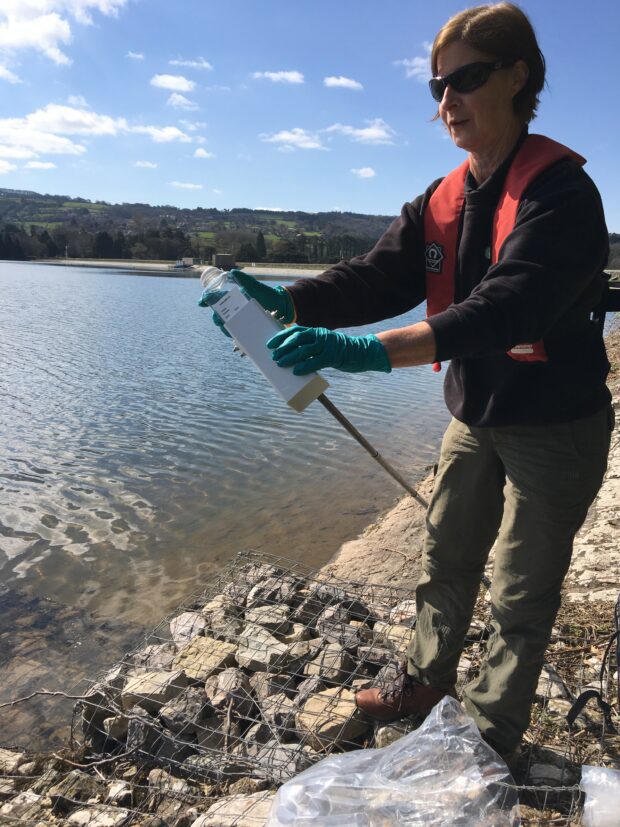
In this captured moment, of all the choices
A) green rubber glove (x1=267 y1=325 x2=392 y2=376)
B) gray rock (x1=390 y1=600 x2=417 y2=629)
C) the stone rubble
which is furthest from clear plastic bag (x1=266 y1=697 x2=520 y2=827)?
green rubber glove (x1=267 y1=325 x2=392 y2=376)

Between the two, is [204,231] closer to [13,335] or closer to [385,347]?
[13,335]

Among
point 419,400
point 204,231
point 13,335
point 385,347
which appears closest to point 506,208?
point 385,347

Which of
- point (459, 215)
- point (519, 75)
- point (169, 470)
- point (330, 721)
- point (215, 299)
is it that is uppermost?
point (519, 75)

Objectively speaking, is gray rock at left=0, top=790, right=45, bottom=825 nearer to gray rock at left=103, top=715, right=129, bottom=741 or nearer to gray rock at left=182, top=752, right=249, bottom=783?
gray rock at left=103, top=715, right=129, bottom=741

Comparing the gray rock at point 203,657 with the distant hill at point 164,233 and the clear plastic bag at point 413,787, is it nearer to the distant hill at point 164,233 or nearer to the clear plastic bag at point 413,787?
the clear plastic bag at point 413,787

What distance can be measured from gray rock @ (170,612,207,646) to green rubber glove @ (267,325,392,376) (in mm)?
2330

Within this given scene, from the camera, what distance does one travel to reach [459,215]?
235 cm

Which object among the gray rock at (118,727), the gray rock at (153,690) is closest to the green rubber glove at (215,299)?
the gray rock at (153,690)

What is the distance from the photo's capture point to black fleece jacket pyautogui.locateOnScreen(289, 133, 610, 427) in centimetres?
181

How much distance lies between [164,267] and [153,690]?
3613 inches

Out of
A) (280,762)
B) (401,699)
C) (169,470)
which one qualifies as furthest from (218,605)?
(169,470)

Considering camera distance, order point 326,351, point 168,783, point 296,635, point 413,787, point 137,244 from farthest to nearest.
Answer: point 137,244 < point 296,635 < point 168,783 < point 413,787 < point 326,351

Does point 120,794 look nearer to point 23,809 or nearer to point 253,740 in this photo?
point 23,809

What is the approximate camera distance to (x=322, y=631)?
356cm
